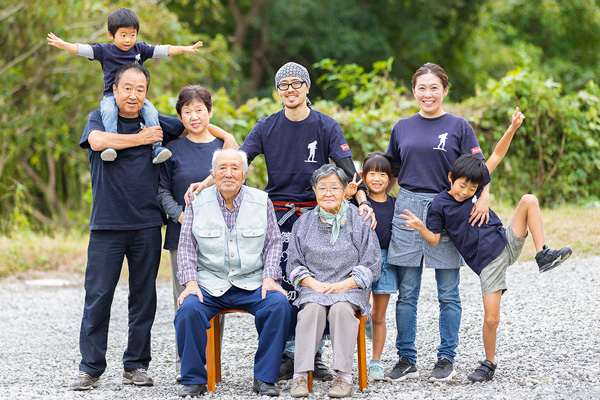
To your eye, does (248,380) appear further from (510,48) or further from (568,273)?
(510,48)

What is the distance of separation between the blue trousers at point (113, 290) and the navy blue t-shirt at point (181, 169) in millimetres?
114

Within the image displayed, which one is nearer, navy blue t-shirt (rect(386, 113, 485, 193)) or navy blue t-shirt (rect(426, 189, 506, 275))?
navy blue t-shirt (rect(426, 189, 506, 275))

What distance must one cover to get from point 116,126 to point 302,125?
119 centimetres

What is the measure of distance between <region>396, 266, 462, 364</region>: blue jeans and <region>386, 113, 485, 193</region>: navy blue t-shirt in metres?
0.54

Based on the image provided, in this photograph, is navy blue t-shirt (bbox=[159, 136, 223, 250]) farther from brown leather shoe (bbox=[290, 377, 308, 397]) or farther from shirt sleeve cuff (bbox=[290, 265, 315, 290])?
brown leather shoe (bbox=[290, 377, 308, 397])

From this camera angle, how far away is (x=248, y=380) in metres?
4.60

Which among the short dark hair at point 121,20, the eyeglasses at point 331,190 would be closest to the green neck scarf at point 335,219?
the eyeglasses at point 331,190

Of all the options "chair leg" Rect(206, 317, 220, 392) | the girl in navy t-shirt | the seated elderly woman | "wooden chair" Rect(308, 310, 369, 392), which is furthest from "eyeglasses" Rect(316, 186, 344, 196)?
"chair leg" Rect(206, 317, 220, 392)

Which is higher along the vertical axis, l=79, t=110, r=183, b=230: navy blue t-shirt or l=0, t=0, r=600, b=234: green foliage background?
l=0, t=0, r=600, b=234: green foliage background

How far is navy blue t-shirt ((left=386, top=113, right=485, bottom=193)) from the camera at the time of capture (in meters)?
4.38

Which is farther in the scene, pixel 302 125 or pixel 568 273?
pixel 568 273

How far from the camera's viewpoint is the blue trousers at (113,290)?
4.45 meters

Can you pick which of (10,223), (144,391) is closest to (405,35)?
(10,223)

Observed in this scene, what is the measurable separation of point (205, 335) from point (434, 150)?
180 cm
